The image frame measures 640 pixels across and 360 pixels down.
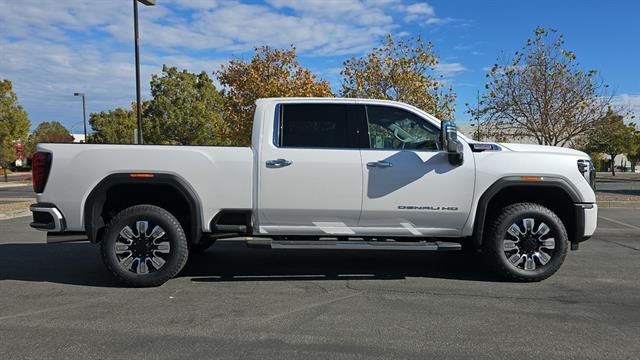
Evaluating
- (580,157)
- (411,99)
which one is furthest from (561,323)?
(411,99)

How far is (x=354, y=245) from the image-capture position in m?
5.24

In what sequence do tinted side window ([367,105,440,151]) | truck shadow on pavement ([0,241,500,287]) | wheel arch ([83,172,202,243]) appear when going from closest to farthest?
1. wheel arch ([83,172,202,243])
2. tinted side window ([367,105,440,151])
3. truck shadow on pavement ([0,241,500,287])

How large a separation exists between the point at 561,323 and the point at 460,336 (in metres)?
1.01

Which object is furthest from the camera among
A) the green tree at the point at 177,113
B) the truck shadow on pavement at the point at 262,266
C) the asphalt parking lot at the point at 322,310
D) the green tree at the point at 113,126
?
the green tree at the point at 113,126

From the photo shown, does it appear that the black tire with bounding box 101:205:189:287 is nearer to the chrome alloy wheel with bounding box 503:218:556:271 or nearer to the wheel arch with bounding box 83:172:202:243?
the wheel arch with bounding box 83:172:202:243

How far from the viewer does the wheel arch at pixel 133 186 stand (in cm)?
518

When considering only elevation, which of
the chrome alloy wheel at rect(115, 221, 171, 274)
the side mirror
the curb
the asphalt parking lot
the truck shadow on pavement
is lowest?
the curb

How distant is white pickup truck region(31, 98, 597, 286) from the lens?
5191 millimetres

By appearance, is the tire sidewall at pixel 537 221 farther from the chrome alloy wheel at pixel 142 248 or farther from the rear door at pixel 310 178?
the chrome alloy wheel at pixel 142 248

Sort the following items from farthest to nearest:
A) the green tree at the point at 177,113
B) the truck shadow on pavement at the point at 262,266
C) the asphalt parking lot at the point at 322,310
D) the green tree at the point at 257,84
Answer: the green tree at the point at 177,113 < the green tree at the point at 257,84 < the truck shadow on pavement at the point at 262,266 < the asphalt parking lot at the point at 322,310

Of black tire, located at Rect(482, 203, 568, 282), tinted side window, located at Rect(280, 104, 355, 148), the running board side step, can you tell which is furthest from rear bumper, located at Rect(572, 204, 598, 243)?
tinted side window, located at Rect(280, 104, 355, 148)

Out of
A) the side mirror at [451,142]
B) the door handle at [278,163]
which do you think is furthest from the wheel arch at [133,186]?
the side mirror at [451,142]

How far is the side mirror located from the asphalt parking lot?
142 cm

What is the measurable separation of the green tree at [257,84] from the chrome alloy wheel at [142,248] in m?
15.8
